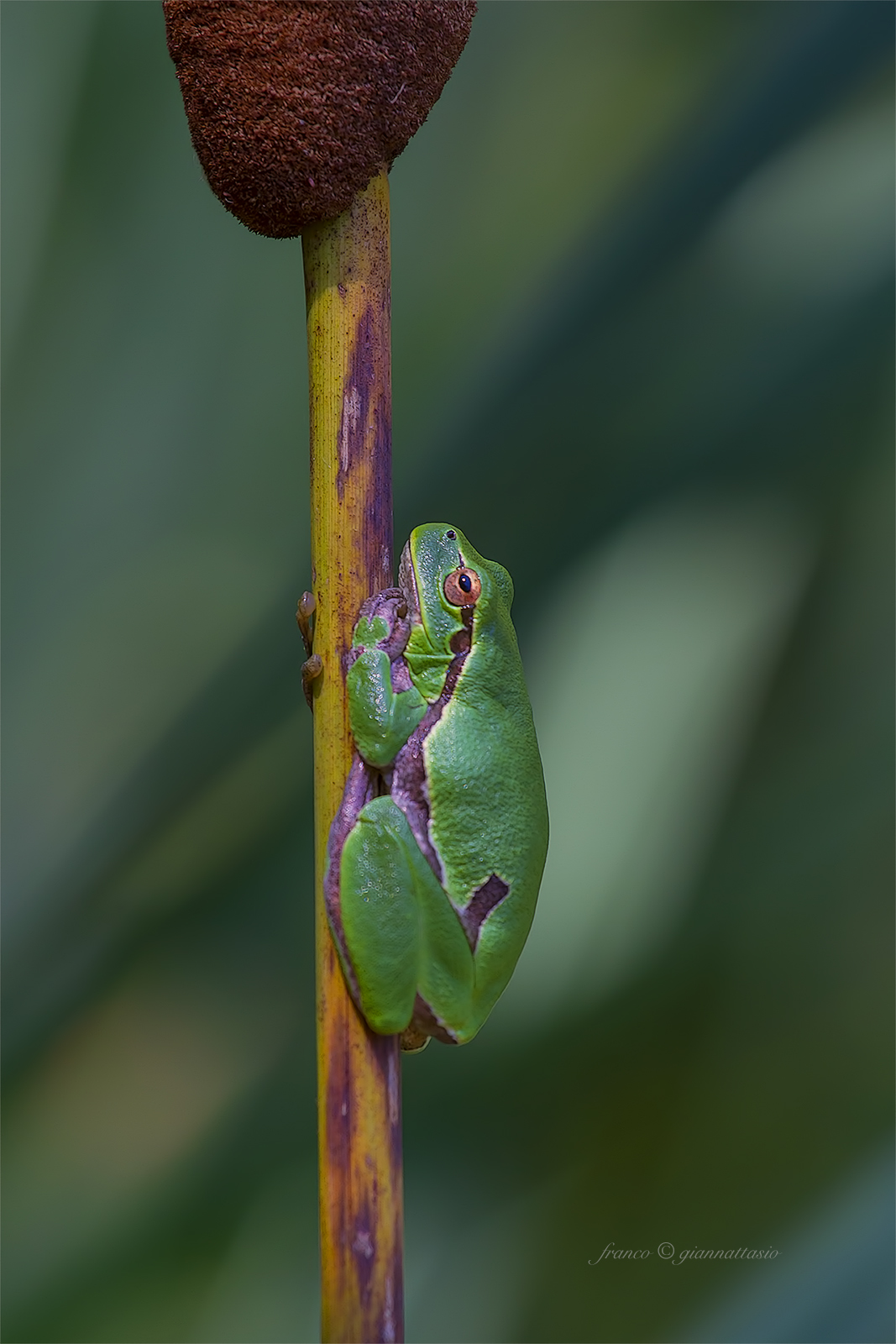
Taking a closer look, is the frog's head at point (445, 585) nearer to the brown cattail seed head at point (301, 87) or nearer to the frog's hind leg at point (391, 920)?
the frog's hind leg at point (391, 920)

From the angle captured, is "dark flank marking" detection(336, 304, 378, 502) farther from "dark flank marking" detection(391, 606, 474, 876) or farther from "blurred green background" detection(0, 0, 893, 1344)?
"blurred green background" detection(0, 0, 893, 1344)

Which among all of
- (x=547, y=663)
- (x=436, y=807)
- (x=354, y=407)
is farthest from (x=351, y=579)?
(x=547, y=663)

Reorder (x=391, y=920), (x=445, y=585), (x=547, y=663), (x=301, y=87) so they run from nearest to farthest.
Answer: (x=301, y=87)
(x=391, y=920)
(x=445, y=585)
(x=547, y=663)

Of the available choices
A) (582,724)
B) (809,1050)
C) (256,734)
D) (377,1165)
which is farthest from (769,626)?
(377,1165)

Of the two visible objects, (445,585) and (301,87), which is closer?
(301,87)

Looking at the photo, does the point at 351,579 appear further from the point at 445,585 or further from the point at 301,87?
the point at 301,87

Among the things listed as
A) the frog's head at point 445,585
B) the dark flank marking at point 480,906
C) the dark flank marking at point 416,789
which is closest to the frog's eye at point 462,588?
the frog's head at point 445,585

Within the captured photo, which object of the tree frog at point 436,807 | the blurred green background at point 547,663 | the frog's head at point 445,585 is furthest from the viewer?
the blurred green background at point 547,663
